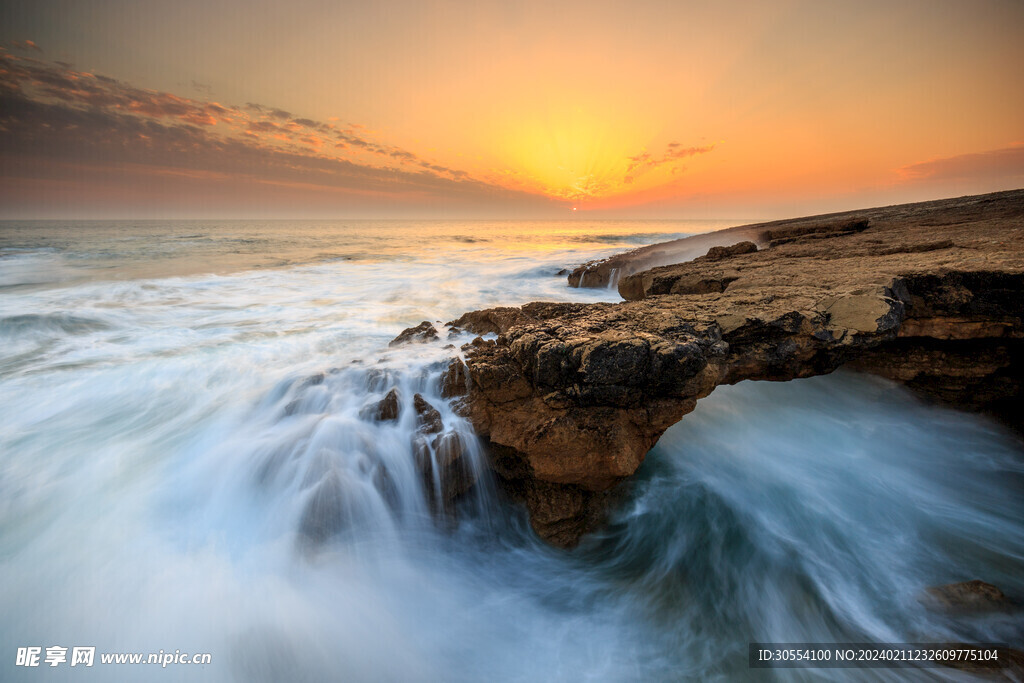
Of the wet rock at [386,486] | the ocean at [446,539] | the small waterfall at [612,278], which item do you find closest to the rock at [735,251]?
the ocean at [446,539]

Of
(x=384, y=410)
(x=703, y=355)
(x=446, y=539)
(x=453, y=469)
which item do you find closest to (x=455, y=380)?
(x=384, y=410)

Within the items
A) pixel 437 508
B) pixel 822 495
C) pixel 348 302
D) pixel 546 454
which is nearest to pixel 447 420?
pixel 437 508

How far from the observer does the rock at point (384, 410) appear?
3.83 metres

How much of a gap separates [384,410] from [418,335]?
1928mm

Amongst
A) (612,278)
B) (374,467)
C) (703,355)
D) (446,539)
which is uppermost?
(703,355)

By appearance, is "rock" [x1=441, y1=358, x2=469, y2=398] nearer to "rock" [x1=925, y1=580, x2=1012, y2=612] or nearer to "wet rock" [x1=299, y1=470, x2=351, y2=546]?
"wet rock" [x1=299, y1=470, x2=351, y2=546]

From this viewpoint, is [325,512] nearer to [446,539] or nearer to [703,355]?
[446,539]

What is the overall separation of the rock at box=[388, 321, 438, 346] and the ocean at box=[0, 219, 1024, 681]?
1.18 ft

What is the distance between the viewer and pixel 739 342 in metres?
3.06

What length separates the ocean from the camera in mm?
2619

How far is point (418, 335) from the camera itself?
560cm

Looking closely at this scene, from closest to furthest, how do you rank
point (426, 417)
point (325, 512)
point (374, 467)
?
point (325, 512) < point (374, 467) < point (426, 417)

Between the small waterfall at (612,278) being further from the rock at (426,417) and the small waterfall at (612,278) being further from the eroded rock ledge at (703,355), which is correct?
the rock at (426,417)

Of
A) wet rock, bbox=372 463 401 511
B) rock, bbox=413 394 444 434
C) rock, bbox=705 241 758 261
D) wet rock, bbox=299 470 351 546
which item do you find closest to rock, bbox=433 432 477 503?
rock, bbox=413 394 444 434
